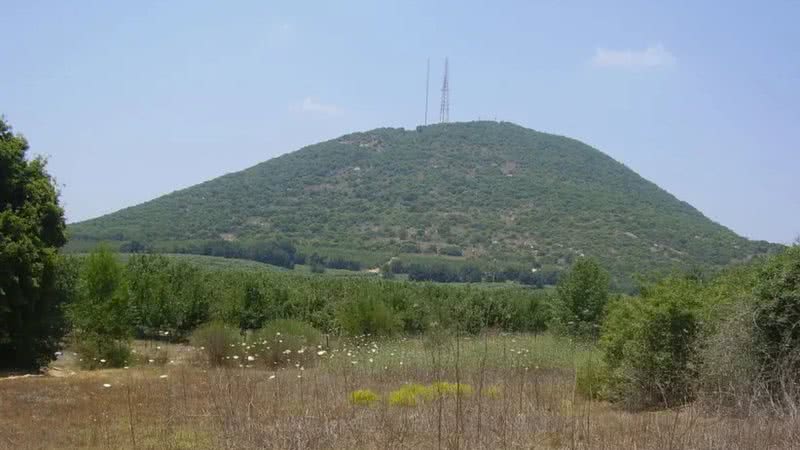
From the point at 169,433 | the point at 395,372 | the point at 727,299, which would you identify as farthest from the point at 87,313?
the point at 727,299

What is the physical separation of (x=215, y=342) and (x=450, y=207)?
242 feet

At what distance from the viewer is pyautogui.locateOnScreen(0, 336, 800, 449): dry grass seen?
24.3ft

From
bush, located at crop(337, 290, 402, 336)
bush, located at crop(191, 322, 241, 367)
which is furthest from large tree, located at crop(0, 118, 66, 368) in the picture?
bush, located at crop(337, 290, 402, 336)

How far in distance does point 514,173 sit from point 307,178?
87.4 ft

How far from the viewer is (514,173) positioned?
10306cm

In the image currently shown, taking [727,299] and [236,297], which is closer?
[727,299]

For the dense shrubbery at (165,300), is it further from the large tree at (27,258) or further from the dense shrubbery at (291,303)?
the large tree at (27,258)

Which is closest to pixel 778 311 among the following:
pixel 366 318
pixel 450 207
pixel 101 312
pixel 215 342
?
pixel 215 342

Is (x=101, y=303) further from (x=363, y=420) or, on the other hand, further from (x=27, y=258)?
(x=363, y=420)

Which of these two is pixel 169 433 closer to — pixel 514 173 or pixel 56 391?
pixel 56 391

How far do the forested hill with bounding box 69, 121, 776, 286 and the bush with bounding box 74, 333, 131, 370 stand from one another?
47502 millimetres

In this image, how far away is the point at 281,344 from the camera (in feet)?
72.5

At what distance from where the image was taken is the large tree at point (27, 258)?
68.4ft

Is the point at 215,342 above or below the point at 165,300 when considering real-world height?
below
